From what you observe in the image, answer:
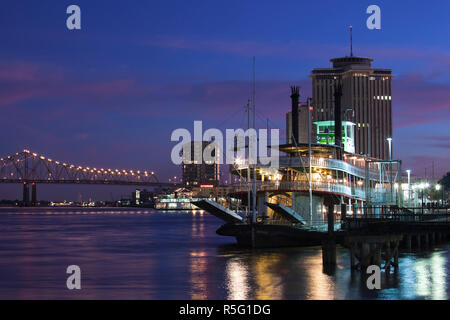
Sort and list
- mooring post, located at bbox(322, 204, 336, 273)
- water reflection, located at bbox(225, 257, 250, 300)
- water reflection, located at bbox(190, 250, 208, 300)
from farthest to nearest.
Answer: mooring post, located at bbox(322, 204, 336, 273)
water reflection, located at bbox(190, 250, 208, 300)
water reflection, located at bbox(225, 257, 250, 300)

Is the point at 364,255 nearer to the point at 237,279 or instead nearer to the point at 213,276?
the point at 237,279

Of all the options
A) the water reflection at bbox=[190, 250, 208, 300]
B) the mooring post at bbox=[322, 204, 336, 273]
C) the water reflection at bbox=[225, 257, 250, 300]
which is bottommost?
the water reflection at bbox=[190, 250, 208, 300]

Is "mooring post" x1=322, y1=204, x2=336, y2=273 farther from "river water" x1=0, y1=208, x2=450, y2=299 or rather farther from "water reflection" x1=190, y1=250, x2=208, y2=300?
"water reflection" x1=190, y1=250, x2=208, y2=300

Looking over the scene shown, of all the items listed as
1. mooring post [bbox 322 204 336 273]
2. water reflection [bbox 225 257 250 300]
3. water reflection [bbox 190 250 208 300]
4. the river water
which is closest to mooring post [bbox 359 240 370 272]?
the river water

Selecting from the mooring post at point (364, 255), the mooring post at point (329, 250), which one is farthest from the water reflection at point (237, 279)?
the mooring post at point (364, 255)

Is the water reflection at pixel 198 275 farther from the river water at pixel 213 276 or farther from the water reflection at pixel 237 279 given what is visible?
the water reflection at pixel 237 279

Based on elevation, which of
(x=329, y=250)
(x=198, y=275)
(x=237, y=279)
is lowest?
(x=198, y=275)

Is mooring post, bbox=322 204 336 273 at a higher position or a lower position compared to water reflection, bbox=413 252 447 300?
higher

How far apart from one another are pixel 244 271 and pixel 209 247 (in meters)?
18.4

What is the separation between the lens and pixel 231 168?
158 feet

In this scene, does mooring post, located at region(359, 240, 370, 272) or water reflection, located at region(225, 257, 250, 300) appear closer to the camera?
water reflection, located at region(225, 257, 250, 300)

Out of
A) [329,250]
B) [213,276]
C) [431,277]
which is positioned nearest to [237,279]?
[213,276]
